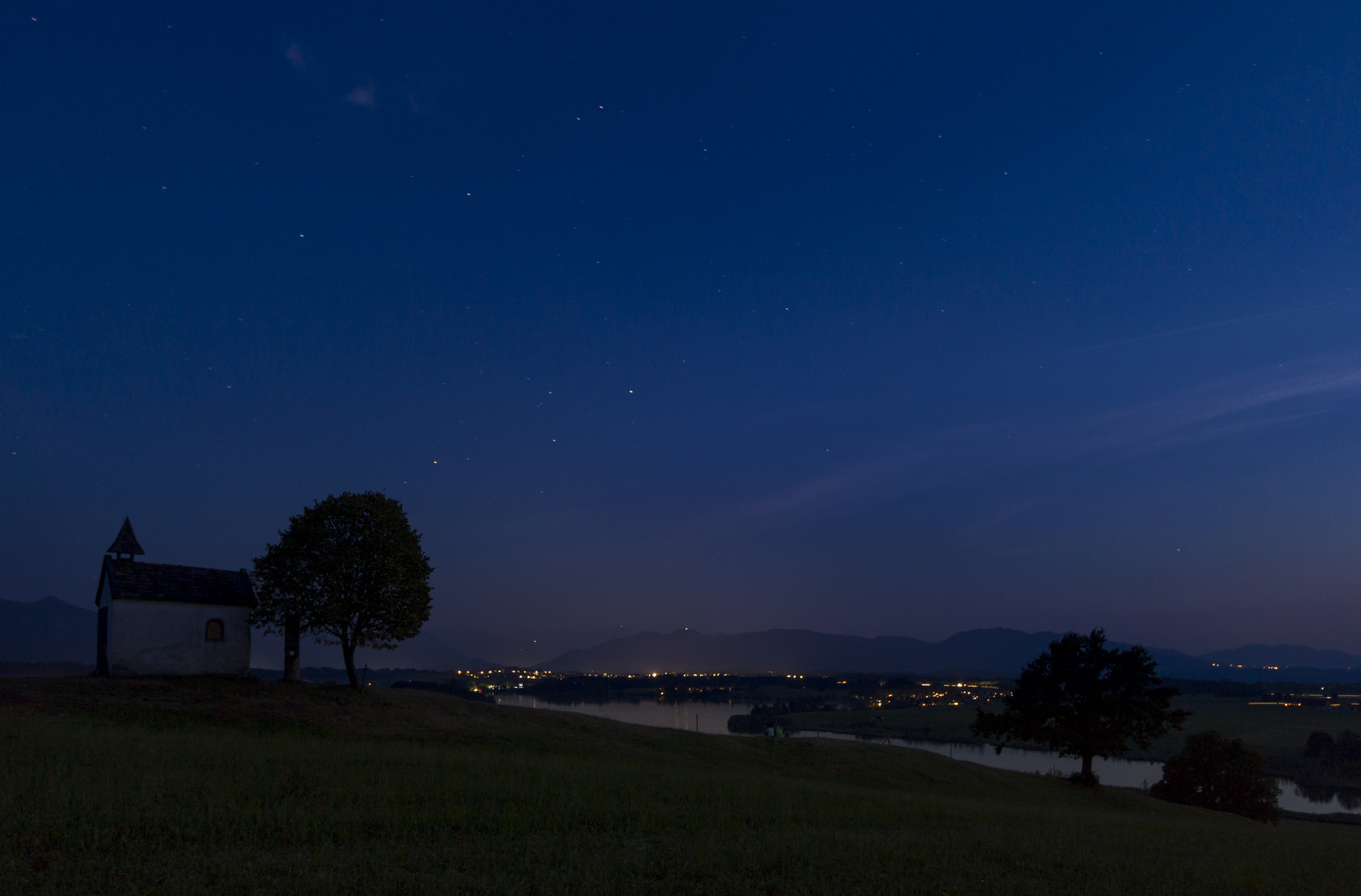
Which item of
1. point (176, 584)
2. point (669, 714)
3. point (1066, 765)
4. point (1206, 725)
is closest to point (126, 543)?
point (176, 584)

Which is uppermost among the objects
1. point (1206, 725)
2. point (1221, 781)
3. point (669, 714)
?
point (1221, 781)

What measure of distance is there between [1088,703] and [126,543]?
5921cm

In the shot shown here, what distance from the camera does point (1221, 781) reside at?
164 feet

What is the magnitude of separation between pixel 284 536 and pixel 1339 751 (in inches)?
4989

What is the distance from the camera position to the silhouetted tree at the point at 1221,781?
1919 inches

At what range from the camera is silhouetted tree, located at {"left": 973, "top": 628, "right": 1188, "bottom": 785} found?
A: 46.6 meters

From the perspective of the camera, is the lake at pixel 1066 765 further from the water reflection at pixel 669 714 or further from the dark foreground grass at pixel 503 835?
the dark foreground grass at pixel 503 835

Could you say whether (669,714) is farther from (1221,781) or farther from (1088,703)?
(1088,703)

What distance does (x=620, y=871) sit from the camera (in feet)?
30.8

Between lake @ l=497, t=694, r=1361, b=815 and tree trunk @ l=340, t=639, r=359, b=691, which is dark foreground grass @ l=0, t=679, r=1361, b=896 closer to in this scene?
tree trunk @ l=340, t=639, r=359, b=691

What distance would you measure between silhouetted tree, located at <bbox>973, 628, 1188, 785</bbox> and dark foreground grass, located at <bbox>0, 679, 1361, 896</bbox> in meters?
29.7

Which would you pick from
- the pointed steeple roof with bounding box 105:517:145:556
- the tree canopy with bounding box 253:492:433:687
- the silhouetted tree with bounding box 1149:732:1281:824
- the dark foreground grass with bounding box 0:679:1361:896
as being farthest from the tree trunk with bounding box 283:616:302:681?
the silhouetted tree with bounding box 1149:732:1281:824

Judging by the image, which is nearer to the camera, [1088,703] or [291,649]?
[291,649]

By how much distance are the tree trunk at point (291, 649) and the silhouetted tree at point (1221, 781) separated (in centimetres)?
5653
